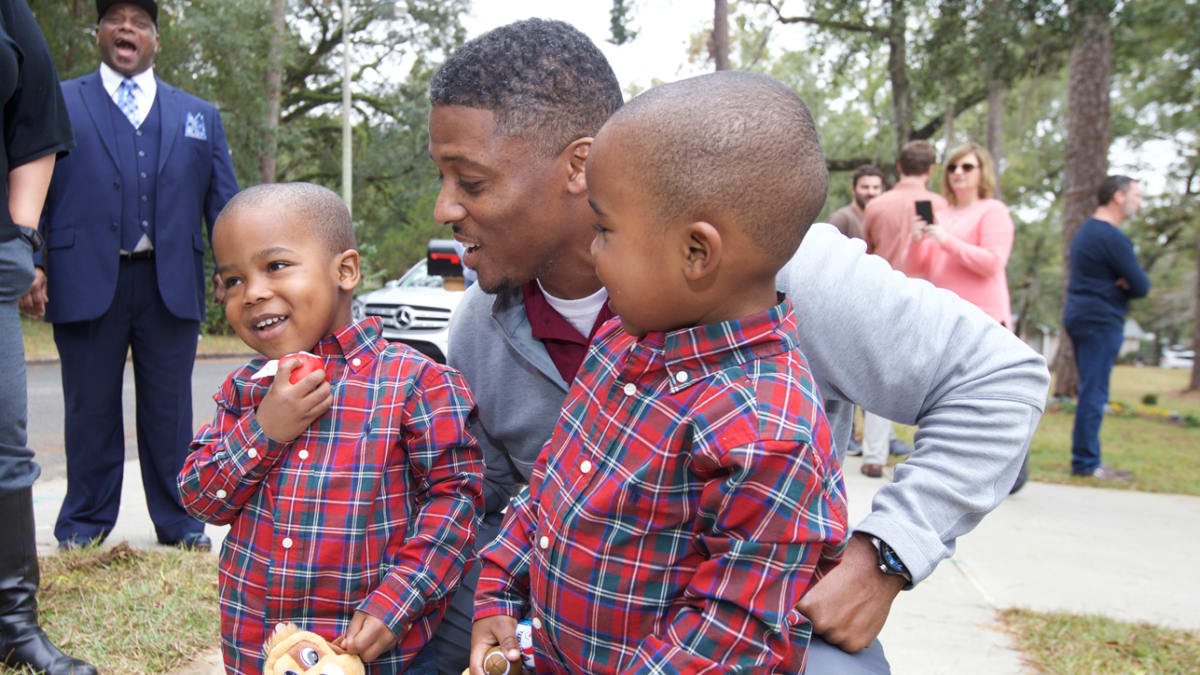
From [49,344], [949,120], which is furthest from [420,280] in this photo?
[949,120]

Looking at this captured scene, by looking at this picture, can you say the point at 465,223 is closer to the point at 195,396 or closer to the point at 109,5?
the point at 109,5

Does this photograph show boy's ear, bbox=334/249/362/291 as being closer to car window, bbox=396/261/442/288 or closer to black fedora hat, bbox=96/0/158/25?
black fedora hat, bbox=96/0/158/25

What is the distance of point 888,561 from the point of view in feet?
4.82

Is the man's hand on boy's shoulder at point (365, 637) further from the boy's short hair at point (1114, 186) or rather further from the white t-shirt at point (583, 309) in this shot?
the boy's short hair at point (1114, 186)

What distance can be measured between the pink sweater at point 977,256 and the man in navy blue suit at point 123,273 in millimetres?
3854

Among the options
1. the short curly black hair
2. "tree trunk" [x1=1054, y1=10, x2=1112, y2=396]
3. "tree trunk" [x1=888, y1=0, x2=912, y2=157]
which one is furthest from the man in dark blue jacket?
"tree trunk" [x1=888, y1=0, x2=912, y2=157]

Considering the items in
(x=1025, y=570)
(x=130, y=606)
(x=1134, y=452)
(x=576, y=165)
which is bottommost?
(x=1134, y=452)

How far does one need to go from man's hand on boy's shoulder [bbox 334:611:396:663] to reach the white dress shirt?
9.30ft

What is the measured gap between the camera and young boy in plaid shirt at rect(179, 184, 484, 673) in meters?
1.78

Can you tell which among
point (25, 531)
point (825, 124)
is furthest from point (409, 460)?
point (825, 124)

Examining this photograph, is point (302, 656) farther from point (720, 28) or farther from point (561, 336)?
point (720, 28)

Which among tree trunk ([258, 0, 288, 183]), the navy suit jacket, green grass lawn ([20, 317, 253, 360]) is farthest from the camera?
tree trunk ([258, 0, 288, 183])

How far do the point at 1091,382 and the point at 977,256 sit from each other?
1.99m

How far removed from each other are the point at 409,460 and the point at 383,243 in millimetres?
29530
